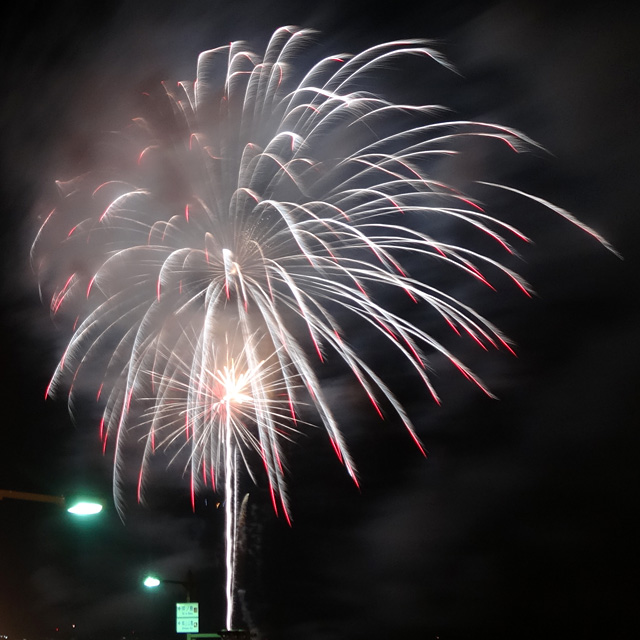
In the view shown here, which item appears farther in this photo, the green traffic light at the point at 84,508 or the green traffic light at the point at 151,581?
the green traffic light at the point at 151,581

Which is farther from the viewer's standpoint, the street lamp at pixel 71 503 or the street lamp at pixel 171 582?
the street lamp at pixel 171 582

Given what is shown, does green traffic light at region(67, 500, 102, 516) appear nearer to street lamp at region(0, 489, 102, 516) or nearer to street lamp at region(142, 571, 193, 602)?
street lamp at region(0, 489, 102, 516)

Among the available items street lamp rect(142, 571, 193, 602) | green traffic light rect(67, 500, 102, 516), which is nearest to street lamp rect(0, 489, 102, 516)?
green traffic light rect(67, 500, 102, 516)

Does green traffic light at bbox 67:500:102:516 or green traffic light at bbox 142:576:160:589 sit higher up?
green traffic light at bbox 142:576:160:589

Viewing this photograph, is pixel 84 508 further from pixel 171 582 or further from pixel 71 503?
pixel 171 582

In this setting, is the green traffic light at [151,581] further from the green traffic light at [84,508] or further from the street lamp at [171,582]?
the green traffic light at [84,508]

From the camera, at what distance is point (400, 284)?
1797 cm

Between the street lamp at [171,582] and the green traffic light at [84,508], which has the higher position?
the street lamp at [171,582]

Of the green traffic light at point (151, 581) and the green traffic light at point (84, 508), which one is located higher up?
the green traffic light at point (151, 581)

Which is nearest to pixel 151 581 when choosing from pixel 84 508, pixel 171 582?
pixel 171 582

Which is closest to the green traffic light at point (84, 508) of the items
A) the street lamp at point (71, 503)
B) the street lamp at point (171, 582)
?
the street lamp at point (71, 503)

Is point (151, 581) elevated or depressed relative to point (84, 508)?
elevated

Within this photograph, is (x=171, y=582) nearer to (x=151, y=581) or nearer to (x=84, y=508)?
(x=151, y=581)

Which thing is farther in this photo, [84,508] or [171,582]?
[171,582]
